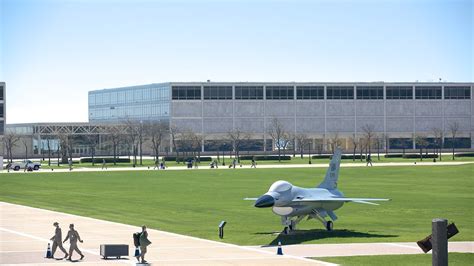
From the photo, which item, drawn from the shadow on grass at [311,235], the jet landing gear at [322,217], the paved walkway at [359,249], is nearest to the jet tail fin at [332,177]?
the jet landing gear at [322,217]

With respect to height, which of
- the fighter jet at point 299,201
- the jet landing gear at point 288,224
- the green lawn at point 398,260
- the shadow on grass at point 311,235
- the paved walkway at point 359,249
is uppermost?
the fighter jet at point 299,201

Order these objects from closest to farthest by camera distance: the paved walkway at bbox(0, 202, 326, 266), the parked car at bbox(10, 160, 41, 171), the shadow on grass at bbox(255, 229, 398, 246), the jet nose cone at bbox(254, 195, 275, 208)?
the paved walkway at bbox(0, 202, 326, 266), the jet nose cone at bbox(254, 195, 275, 208), the shadow on grass at bbox(255, 229, 398, 246), the parked car at bbox(10, 160, 41, 171)

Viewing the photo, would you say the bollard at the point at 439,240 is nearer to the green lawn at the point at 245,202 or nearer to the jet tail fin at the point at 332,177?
the green lawn at the point at 245,202

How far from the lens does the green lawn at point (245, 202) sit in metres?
50.2

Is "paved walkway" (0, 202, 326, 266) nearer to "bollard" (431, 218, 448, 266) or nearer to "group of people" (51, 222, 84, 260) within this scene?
"group of people" (51, 222, 84, 260)

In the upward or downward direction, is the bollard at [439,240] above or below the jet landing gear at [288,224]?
above

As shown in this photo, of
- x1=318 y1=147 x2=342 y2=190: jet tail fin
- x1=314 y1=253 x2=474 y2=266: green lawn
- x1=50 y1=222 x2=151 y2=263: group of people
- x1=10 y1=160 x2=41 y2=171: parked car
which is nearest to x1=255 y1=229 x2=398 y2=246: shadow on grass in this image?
x1=318 y1=147 x2=342 y2=190: jet tail fin

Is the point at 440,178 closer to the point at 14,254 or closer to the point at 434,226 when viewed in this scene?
the point at 14,254

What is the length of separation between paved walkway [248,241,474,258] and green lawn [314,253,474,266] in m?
1.01

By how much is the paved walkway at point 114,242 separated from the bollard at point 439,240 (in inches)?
585

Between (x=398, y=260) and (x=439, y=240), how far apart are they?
16.0 metres

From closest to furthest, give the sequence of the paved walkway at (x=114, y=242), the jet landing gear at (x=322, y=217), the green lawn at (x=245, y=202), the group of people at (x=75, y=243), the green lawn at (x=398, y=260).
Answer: the green lawn at (x=398, y=260)
the group of people at (x=75, y=243)
the paved walkway at (x=114, y=242)
the jet landing gear at (x=322, y=217)
the green lawn at (x=245, y=202)

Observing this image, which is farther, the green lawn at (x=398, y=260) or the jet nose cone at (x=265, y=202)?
the jet nose cone at (x=265, y=202)

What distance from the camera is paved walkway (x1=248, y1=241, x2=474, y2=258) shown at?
40.3 m
